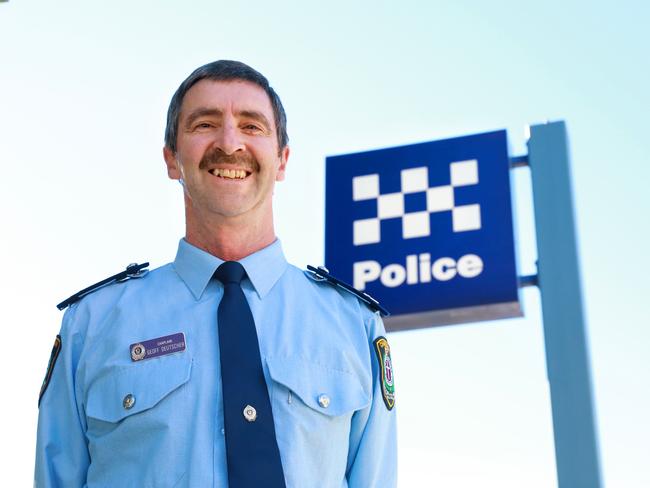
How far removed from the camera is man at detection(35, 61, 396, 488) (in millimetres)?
2473

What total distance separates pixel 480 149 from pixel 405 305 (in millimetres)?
906

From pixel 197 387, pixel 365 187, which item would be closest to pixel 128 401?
pixel 197 387

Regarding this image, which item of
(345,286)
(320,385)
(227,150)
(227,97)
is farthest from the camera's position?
(345,286)

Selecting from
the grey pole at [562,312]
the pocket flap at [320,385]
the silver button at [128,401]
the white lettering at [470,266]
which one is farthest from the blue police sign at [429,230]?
the silver button at [128,401]

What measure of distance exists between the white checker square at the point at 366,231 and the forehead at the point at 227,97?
10.2ft

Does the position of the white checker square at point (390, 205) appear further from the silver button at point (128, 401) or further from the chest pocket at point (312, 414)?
the silver button at point (128, 401)

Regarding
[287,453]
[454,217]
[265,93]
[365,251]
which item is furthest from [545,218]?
[287,453]

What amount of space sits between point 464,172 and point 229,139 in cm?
335

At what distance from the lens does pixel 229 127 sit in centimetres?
275

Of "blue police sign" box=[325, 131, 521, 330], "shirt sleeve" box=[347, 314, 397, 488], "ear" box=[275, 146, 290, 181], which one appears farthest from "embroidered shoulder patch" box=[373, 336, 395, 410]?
"blue police sign" box=[325, 131, 521, 330]

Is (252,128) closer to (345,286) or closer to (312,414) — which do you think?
(345,286)

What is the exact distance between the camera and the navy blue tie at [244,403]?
2408mm

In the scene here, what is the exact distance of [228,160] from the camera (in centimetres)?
272

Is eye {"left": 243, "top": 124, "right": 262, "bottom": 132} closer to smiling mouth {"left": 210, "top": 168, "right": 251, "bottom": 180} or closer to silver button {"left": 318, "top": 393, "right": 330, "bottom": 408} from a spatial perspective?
smiling mouth {"left": 210, "top": 168, "right": 251, "bottom": 180}
